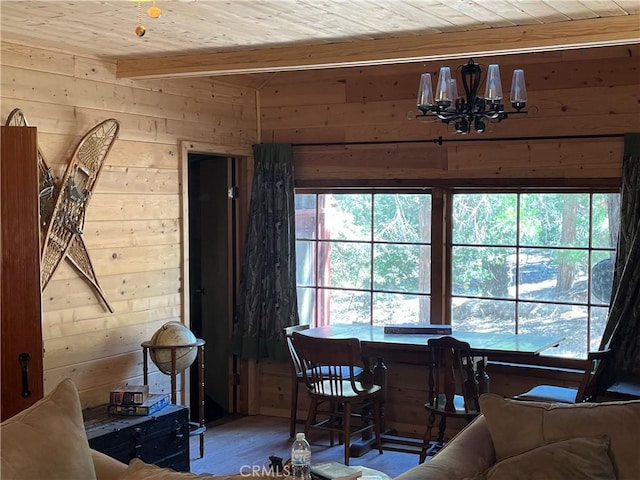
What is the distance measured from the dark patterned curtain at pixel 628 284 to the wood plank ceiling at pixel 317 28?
146cm

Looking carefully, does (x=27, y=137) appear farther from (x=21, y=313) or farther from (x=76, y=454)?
(x=76, y=454)

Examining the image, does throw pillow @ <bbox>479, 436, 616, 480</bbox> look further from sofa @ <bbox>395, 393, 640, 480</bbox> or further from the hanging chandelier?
the hanging chandelier

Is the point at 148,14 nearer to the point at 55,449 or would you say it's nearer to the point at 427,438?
the point at 55,449

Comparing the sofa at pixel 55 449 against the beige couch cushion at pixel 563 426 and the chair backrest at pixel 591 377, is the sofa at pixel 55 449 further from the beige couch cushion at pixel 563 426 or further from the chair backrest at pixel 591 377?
the chair backrest at pixel 591 377

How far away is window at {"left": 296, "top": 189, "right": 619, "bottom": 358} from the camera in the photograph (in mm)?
5492

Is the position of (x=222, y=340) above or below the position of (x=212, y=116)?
below

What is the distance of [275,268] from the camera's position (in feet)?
20.9

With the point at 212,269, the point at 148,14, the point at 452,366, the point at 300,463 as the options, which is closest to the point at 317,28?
the point at 148,14

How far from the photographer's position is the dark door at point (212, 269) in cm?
660

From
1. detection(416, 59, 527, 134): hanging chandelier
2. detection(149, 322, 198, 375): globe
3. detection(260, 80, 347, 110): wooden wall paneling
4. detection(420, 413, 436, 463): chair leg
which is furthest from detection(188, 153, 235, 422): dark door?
detection(416, 59, 527, 134): hanging chandelier

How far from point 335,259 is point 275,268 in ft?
1.53

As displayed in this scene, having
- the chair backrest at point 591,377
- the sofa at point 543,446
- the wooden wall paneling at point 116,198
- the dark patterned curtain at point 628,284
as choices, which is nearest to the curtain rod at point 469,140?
the dark patterned curtain at point 628,284

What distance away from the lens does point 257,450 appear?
5617mm

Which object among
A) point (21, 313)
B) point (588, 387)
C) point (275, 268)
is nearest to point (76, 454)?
point (21, 313)
